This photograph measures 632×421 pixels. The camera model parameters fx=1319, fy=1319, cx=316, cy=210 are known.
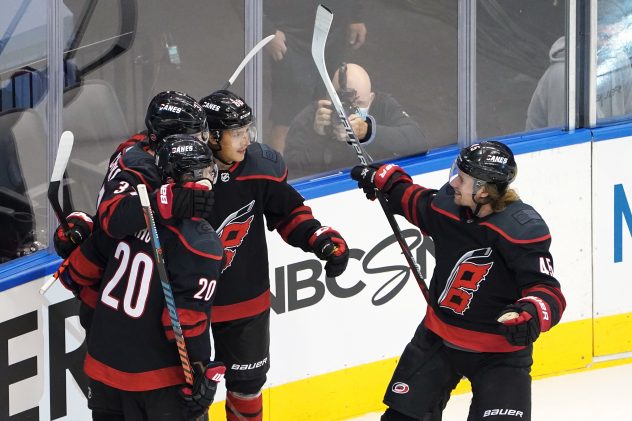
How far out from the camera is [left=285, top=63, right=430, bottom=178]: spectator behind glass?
529cm

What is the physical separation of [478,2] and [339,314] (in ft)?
4.89

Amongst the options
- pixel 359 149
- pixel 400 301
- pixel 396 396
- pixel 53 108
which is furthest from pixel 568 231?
pixel 53 108

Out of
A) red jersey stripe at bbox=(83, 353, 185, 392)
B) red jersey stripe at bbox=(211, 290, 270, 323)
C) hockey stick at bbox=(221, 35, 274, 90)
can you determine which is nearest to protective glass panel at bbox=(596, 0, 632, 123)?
hockey stick at bbox=(221, 35, 274, 90)

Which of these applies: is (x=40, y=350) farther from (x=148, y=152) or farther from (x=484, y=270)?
(x=484, y=270)

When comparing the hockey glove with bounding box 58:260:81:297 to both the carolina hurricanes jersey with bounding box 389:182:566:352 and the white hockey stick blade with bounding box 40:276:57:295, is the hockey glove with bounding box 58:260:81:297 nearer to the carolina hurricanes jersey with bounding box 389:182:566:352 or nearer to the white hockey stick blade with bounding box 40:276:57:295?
the white hockey stick blade with bounding box 40:276:57:295

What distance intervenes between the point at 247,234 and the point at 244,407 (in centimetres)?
65

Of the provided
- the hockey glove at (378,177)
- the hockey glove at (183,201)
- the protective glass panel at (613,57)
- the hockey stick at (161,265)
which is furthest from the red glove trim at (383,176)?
the protective glass panel at (613,57)

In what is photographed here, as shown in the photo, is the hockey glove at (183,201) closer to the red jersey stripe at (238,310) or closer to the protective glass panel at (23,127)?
the red jersey stripe at (238,310)

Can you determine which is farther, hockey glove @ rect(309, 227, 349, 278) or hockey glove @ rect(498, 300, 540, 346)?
hockey glove @ rect(309, 227, 349, 278)

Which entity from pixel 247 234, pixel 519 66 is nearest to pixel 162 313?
pixel 247 234

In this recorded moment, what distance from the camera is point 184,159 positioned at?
3715 millimetres

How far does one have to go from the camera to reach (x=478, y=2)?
5.66 m

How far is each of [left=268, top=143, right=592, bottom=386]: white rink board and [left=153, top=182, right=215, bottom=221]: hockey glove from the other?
4.52 ft

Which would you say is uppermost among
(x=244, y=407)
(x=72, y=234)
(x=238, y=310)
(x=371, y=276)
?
(x=72, y=234)
